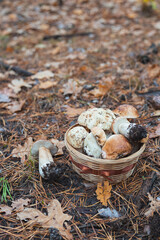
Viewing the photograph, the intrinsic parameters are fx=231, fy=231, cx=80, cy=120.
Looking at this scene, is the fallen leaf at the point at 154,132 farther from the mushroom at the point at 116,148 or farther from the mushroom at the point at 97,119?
the mushroom at the point at 116,148

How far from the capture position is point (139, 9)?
261 inches

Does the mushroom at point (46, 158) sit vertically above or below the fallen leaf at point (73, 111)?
above

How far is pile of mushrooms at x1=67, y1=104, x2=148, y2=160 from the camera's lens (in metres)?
1.83

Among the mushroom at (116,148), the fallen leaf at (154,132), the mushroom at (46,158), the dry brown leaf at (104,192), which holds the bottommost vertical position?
the dry brown leaf at (104,192)

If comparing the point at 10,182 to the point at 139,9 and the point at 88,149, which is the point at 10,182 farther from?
the point at 139,9

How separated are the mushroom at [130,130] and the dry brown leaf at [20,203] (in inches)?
37.3

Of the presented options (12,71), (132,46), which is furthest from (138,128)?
(132,46)

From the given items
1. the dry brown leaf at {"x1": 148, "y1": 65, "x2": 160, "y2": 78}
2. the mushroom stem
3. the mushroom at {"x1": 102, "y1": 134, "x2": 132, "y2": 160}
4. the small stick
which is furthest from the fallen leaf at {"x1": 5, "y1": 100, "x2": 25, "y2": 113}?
the dry brown leaf at {"x1": 148, "y1": 65, "x2": 160, "y2": 78}

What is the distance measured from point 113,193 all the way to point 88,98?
163 centimetres

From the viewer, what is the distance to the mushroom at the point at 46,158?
2.01 meters

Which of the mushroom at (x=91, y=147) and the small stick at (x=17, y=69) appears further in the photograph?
the small stick at (x=17, y=69)

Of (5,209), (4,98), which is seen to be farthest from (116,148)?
(4,98)

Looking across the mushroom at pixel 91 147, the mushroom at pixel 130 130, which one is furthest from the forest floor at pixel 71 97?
the mushroom at pixel 130 130

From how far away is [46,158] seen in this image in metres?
2.08
